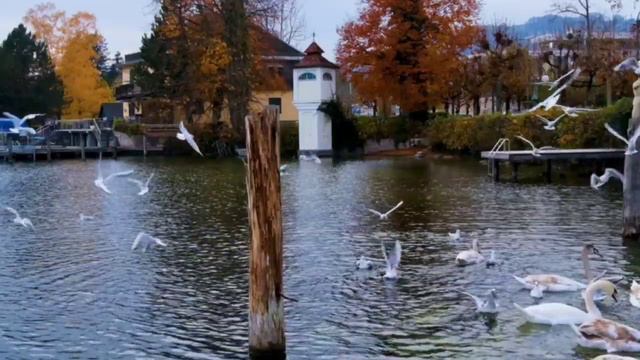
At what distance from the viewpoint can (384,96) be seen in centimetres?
5738

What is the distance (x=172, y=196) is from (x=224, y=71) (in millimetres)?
32235

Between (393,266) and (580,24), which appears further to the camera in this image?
(580,24)

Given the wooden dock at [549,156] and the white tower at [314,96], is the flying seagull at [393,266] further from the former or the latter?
the white tower at [314,96]

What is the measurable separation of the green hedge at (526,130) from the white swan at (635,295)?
23203 mm

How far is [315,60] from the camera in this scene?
5862 cm

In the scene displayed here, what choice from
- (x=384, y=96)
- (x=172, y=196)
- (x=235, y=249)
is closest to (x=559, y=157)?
(x=172, y=196)

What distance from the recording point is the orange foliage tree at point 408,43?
5525 cm

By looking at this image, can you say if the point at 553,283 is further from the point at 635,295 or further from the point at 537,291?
the point at 635,295

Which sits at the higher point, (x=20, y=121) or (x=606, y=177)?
(x=20, y=121)

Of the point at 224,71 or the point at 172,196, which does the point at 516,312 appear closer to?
the point at 172,196

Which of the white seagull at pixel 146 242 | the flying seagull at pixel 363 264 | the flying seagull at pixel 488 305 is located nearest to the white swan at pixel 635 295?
the flying seagull at pixel 488 305

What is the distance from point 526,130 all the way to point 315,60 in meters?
17.7

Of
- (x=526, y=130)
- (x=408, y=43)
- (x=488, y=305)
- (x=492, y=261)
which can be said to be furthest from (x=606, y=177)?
(x=408, y=43)

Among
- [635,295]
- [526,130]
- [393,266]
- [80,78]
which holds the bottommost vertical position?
[635,295]
